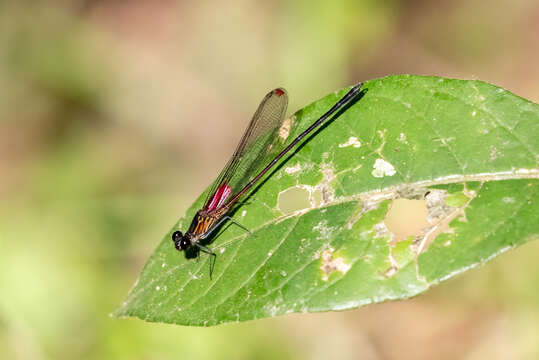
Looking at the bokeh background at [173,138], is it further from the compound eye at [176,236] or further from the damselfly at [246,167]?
the compound eye at [176,236]

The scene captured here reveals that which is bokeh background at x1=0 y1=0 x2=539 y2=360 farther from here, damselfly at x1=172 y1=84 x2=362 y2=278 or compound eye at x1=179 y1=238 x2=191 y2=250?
compound eye at x1=179 y1=238 x2=191 y2=250

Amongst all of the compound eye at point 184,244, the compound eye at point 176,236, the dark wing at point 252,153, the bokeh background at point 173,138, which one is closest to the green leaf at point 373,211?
the compound eye at point 176,236

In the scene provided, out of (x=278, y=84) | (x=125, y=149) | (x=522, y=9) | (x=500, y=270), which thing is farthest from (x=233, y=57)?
(x=500, y=270)

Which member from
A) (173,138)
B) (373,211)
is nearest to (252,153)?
(373,211)

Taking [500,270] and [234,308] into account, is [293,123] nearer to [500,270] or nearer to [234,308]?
[234,308]

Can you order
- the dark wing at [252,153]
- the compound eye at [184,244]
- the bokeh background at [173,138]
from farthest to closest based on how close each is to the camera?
1. the bokeh background at [173,138]
2. the dark wing at [252,153]
3. the compound eye at [184,244]
